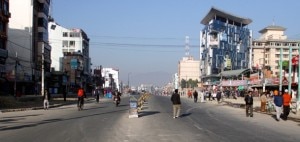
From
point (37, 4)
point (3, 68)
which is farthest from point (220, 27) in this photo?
point (3, 68)

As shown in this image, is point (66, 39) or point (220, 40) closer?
point (66, 39)

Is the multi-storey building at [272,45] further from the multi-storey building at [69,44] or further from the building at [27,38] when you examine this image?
the building at [27,38]

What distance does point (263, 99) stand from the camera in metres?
33.2

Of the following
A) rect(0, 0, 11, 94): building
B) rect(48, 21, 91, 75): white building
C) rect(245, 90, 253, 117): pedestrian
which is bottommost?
rect(245, 90, 253, 117): pedestrian

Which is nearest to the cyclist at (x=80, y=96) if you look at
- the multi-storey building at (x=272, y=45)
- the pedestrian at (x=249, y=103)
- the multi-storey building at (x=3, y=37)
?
the pedestrian at (x=249, y=103)

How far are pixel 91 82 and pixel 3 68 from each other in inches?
3637

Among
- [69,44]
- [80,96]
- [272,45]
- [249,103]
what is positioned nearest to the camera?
[249,103]

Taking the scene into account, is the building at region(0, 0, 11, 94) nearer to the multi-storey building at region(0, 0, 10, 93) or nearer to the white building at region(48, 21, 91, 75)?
the multi-storey building at region(0, 0, 10, 93)

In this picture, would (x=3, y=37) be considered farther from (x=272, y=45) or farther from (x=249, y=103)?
(x=272, y=45)

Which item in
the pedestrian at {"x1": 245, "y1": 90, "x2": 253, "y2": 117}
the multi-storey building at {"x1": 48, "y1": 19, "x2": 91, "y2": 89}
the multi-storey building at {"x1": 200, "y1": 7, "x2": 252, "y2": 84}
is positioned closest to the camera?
the pedestrian at {"x1": 245, "y1": 90, "x2": 253, "y2": 117}

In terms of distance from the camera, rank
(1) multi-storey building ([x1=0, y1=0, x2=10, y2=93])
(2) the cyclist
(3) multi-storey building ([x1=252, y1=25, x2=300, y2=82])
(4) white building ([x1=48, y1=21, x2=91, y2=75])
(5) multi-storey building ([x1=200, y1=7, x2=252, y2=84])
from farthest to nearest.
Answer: (5) multi-storey building ([x1=200, y1=7, x2=252, y2=84]) < (3) multi-storey building ([x1=252, y1=25, x2=300, y2=82]) < (4) white building ([x1=48, y1=21, x2=91, y2=75]) < (1) multi-storey building ([x1=0, y1=0, x2=10, y2=93]) < (2) the cyclist

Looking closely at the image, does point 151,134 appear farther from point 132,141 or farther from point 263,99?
point 263,99

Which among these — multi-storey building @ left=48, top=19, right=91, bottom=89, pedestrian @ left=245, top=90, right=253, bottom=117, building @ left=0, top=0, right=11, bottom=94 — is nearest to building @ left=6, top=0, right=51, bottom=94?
building @ left=0, top=0, right=11, bottom=94

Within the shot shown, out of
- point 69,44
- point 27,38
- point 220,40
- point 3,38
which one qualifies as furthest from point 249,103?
point 220,40
